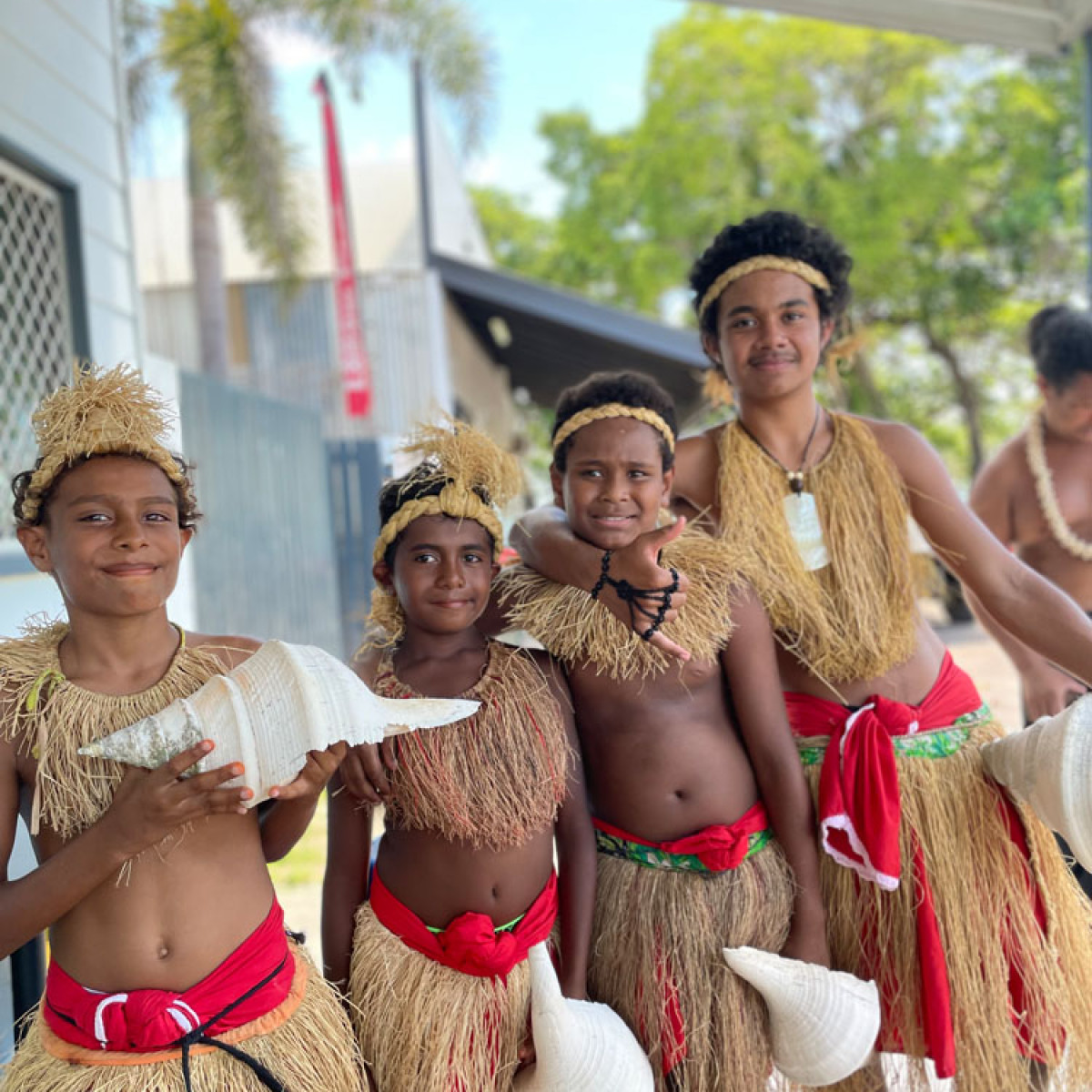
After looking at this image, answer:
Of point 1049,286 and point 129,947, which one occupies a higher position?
point 1049,286

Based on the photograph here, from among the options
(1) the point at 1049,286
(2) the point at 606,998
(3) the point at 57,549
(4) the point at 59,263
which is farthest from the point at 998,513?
(1) the point at 1049,286

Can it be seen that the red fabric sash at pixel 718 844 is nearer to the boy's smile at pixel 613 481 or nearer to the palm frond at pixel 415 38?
the boy's smile at pixel 613 481

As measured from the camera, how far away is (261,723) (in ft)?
4.92

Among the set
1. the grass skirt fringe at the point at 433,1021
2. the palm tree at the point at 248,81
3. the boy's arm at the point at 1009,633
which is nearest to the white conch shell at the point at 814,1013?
the grass skirt fringe at the point at 433,1021

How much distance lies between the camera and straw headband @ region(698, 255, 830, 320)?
2.22 meters

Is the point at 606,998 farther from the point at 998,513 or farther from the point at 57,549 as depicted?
the point at 998,513

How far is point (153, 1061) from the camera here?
1.58 metres

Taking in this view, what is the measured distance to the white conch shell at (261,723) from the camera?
1.49 metres

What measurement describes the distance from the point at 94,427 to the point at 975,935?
1936mm

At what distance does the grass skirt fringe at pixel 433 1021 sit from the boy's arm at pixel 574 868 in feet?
0.36

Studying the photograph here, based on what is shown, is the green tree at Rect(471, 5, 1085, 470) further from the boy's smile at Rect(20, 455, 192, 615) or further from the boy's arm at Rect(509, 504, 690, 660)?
the boy's smile at Rect(20, 455, 192, 615)

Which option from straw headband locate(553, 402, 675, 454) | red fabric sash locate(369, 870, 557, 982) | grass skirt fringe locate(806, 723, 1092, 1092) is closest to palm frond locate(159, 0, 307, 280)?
straw headband locate(553, 402, 675, 454)

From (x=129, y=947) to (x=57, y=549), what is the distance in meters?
0.63

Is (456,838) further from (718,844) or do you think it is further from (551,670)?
(718,844)
